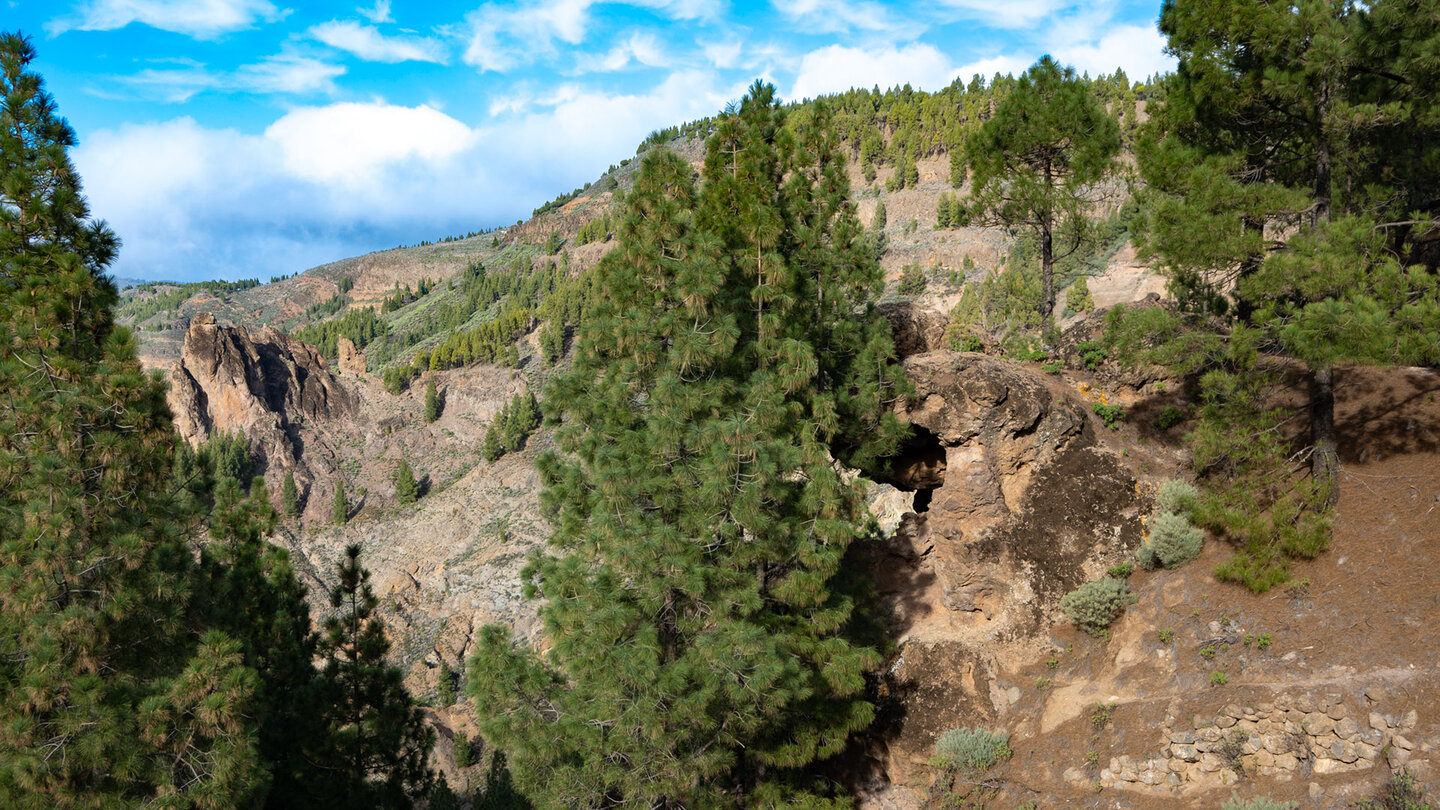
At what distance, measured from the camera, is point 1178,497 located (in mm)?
13719

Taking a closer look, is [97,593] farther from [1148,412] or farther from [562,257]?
[562,257]

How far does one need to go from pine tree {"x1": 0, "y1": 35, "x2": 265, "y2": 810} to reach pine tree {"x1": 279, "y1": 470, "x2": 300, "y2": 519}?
98.3 m

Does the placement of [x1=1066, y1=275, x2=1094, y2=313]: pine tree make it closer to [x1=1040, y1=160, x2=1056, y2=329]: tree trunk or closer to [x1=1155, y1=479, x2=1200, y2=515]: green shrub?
[x1=1040, y1=160, x2=1056, y2=329]: tree trunk

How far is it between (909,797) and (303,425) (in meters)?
115

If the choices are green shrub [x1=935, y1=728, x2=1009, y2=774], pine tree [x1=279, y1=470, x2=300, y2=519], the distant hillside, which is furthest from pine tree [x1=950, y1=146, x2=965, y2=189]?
green shrub [x1=935, y1=728, x2=1009, y2=774]

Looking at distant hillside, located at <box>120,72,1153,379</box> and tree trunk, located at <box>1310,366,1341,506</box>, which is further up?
distant hillside, located at <box>120,72,1153,379</box>

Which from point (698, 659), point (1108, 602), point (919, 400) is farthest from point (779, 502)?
point (1108, 602)

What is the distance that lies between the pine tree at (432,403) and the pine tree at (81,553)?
107 m

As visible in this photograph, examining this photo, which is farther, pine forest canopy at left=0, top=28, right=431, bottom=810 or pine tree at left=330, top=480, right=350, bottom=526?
pine tree at left=330, top=480, right=350, bottom=526

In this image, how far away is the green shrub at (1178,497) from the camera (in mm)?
13586

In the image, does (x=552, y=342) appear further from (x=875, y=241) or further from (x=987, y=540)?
(x=987, y=540)

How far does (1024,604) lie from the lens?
564 inches

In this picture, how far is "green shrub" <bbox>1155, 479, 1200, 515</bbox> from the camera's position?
535 inches

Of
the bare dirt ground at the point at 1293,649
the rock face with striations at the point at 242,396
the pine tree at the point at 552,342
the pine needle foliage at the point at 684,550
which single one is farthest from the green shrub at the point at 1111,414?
the rock face with striations at the point at 242,396
